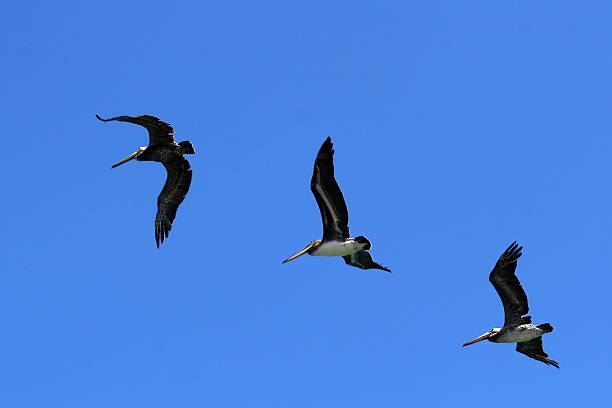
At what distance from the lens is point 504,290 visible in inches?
991

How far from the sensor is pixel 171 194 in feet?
90.4

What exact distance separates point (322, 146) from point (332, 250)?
306cm

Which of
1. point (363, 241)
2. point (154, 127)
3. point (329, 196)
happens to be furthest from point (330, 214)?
point (154, 127)

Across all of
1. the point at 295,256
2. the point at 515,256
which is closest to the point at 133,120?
the point at 295,256

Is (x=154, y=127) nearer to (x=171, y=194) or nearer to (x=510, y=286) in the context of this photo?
(x=171, y=194)

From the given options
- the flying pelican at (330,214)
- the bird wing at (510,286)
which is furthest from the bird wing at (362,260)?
the bird wing at (510,286)

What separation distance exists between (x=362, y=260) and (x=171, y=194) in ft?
24.6

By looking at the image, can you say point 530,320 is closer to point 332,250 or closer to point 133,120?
point 332,250

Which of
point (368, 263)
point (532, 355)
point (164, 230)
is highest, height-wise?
point (164, 230)

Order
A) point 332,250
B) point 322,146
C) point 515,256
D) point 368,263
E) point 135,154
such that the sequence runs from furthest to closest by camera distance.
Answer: point 135,154 < point 515,256 < point 368,263 < point 332,250 < point 322,146

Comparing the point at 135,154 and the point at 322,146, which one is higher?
the point at 135,154

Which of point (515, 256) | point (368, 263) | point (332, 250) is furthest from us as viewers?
point (515, 256)

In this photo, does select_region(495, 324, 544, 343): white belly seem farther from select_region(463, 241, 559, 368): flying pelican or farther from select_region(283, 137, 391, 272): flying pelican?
select_region(283, 137, 391, 272): flying pelican

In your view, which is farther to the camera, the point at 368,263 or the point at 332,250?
the point at 368,263
